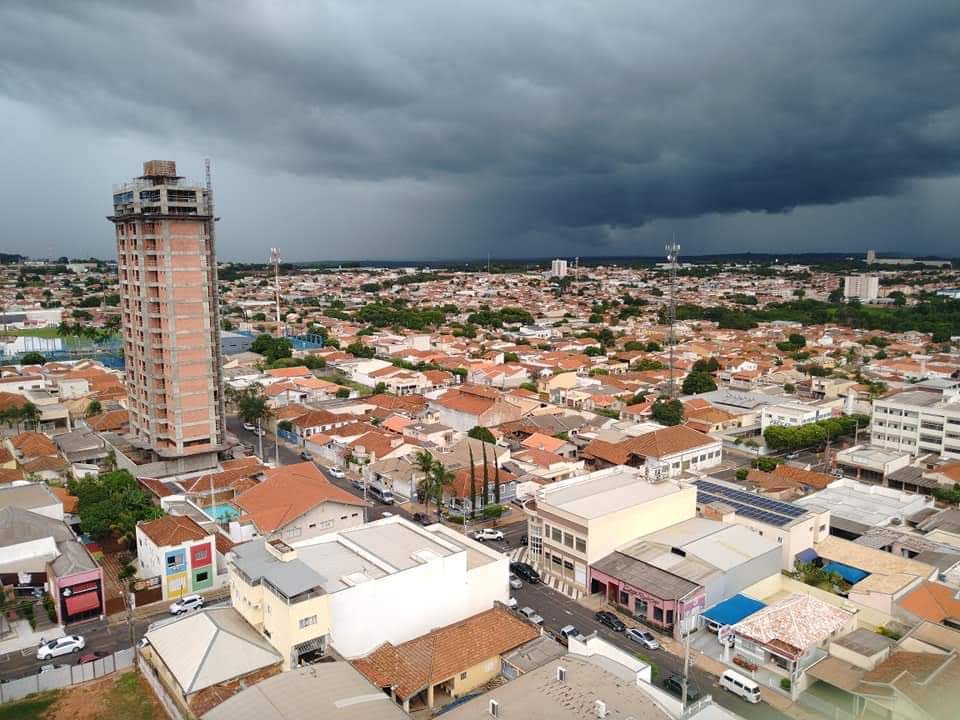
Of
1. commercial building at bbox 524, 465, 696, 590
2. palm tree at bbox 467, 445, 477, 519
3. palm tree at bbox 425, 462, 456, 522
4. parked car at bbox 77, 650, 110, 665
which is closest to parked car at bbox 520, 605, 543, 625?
commercial building at bbox 524, 465, 696, 590

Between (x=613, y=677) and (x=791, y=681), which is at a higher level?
(x=613, y=677)

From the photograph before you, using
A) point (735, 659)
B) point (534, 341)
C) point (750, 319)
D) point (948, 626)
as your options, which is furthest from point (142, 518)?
point (750, 319)

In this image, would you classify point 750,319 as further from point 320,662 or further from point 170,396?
point 320,662

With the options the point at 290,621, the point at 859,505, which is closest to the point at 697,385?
the point at 859,505

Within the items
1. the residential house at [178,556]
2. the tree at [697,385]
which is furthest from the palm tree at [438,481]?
the tree at [697,385]

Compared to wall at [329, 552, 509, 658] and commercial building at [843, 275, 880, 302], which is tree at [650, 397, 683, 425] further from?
commercial building at [843, 275, 880, 302]

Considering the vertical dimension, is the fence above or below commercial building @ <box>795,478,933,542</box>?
below

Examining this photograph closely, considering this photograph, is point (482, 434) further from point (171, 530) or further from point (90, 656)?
point (90, 656)
